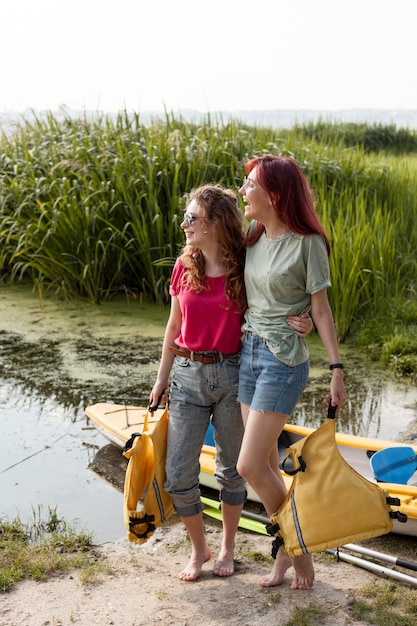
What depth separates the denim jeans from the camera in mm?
2572

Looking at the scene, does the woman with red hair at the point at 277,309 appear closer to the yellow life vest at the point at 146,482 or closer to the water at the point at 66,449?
the yellow life vest at the point at 146,482

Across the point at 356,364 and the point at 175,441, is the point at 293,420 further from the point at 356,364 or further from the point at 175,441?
the point at 175,441

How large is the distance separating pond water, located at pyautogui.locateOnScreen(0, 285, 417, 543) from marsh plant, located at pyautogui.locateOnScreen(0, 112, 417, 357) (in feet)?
1.13

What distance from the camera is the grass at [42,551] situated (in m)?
2.80

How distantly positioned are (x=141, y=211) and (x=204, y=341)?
4.03 m

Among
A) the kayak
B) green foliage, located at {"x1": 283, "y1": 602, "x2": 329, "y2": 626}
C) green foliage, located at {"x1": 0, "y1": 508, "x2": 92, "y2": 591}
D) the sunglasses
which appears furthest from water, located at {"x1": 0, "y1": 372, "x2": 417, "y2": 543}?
the sunglasses

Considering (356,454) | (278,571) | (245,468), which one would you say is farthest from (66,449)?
(245,468)

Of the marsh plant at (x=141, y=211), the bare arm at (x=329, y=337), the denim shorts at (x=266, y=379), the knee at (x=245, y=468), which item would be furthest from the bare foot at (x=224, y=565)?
the marsh plant at (x=141, y=211)

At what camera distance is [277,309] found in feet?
8.10

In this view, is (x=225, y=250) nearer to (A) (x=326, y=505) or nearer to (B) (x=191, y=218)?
(B) (x=191, y=218)

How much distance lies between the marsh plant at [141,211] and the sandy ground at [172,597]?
10.6 ft

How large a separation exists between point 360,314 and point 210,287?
3.72 m

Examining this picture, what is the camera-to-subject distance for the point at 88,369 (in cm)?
537

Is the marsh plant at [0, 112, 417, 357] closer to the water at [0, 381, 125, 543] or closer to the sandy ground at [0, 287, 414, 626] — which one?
the water at [0, 381, 125, 543]
